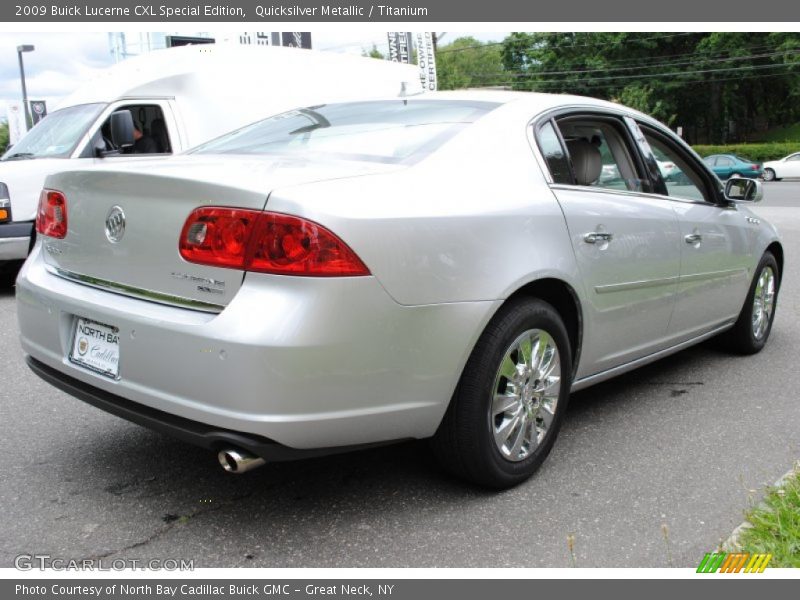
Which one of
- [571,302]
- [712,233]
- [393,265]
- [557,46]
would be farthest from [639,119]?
[557,46]

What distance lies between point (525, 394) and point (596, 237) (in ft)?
2.63

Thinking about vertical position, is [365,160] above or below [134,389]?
above

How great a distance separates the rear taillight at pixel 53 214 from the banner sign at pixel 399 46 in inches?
652

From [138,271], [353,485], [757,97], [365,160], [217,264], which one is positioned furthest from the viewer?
[757,97]

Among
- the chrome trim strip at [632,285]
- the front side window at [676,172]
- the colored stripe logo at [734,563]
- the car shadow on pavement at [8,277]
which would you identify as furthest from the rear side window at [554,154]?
the car shadow on pavement at [8,277]

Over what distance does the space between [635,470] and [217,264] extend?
79.5 inches

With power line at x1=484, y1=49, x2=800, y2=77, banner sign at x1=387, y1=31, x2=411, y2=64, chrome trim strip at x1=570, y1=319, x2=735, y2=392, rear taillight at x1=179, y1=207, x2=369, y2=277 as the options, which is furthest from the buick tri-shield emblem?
power line at x1=484, y1=49, x2=800, y2=77

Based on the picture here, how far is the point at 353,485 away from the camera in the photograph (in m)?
3.34

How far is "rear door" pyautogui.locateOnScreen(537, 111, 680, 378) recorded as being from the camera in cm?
357

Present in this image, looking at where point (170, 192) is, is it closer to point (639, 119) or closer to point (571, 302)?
point (571, 302)

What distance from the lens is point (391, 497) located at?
3227mm

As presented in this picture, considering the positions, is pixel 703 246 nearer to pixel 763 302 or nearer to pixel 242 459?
pixel 763 302

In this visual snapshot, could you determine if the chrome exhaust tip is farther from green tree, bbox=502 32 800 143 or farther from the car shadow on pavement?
green tree, bbox=502 32 800 143

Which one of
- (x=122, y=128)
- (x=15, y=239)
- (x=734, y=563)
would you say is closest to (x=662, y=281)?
(x=734, y=563)
